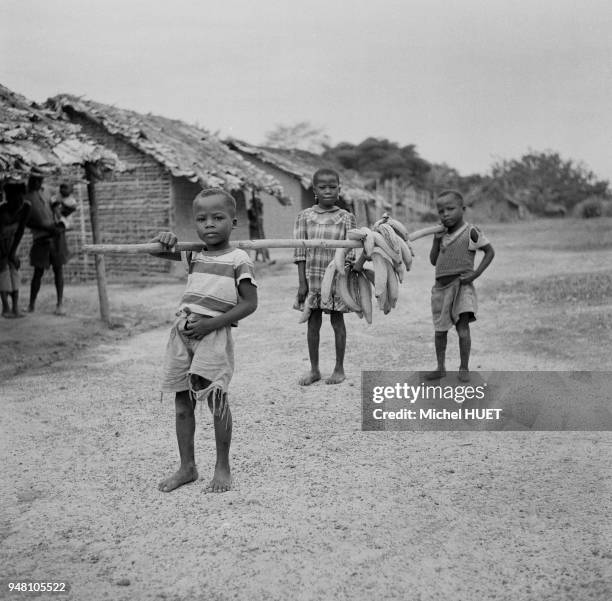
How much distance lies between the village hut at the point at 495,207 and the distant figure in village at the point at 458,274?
120 ft

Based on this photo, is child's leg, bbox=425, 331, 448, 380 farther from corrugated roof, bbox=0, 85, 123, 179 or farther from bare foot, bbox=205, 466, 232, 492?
corrugated roof, bbox=0, 85, 123, 179

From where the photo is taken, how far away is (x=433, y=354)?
6.21 metres

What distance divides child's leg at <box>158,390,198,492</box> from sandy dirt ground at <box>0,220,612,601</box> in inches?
2.9

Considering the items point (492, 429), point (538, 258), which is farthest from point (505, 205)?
point (492, 429)

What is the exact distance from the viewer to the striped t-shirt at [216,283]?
125 inches

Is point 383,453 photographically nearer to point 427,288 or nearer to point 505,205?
point 427,288

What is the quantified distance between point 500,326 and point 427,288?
3.47m

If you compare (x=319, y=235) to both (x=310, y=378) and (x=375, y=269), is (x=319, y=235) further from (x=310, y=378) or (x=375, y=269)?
(x=310, y=378)

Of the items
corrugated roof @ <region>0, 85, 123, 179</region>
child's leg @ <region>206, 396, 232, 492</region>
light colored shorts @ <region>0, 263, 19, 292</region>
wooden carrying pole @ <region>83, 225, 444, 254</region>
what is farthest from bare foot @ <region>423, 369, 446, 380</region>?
light colored shorts @ <region>0, 263, 19, 292</region>

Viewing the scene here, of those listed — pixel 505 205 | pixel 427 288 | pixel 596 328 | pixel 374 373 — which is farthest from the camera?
pixel 505 205

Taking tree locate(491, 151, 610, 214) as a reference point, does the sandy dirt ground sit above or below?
below

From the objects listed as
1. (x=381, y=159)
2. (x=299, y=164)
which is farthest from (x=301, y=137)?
(x=299, y=164)

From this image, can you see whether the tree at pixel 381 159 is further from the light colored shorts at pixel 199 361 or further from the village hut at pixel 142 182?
the light colored shorts at pixel 199 361

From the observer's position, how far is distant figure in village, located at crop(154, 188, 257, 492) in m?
3.16
